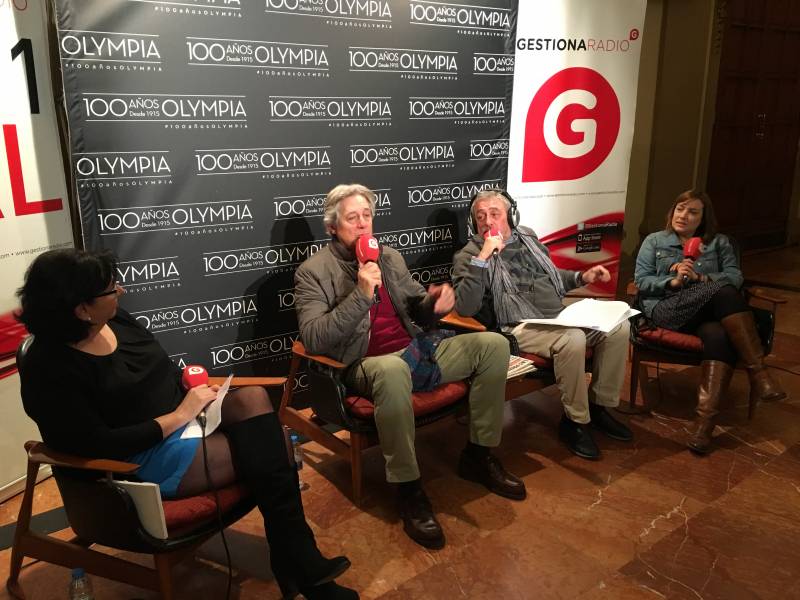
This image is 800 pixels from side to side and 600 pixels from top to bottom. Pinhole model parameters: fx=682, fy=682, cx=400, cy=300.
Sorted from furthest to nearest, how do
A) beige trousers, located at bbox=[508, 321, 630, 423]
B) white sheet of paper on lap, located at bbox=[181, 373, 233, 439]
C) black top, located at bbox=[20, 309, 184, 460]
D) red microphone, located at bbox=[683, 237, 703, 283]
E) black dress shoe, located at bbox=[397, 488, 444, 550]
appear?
red microphone, located at bbox=[683, 237, 703, 283] → beige trousers, located at bbox=[508, 321, 630, 423] → black dress shoe, located at bbox=[397, 488, 444, 550] → white sheet of paper on lap, located at bbox=[181, 373, 233, 439] → black top, located at bbox=[20, 309, 184, 460]

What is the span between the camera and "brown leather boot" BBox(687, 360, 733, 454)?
3.24 metres

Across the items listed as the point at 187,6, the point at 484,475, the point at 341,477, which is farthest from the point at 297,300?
the point at 187,6

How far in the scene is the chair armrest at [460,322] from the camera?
3.19 meters

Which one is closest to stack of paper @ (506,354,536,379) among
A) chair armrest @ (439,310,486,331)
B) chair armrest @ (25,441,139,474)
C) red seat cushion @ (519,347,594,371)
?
red seat cushion @ (519,347,594,371)

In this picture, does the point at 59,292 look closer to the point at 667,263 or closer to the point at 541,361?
the point at 541,361

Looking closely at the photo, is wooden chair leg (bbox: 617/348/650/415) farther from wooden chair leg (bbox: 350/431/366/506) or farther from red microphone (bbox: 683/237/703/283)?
wooden chair leg (bbox: 350/431/366/506)

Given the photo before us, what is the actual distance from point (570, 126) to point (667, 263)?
45.5 inches

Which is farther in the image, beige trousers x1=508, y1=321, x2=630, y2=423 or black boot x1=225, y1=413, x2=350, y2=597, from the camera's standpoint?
beige trousers x1=508, y1=321, x2=630, y2=423

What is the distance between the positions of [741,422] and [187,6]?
332cm

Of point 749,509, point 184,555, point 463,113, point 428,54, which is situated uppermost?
point 428,54

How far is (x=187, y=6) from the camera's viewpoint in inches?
110

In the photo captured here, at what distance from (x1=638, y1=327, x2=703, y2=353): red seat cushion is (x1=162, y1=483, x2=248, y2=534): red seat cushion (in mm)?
2306

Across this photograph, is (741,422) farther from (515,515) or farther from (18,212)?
(18,212)

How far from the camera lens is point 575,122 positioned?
4.33 meters
